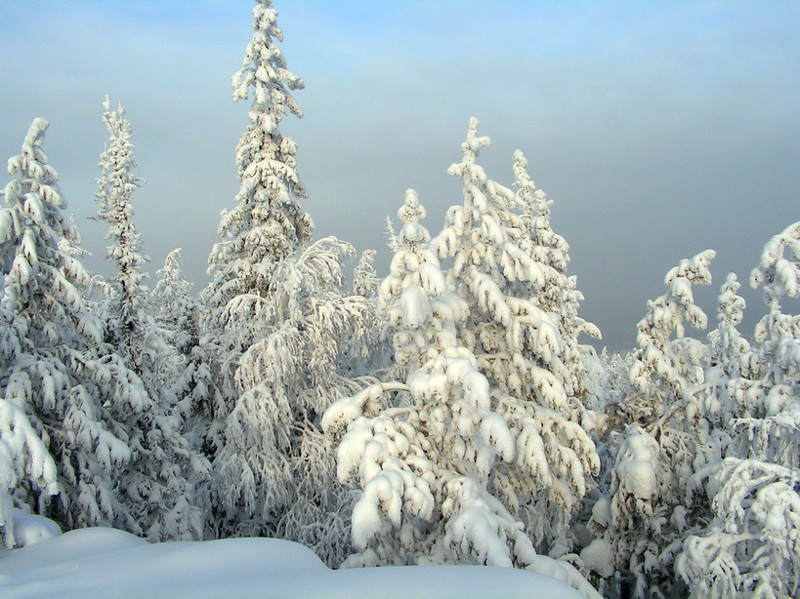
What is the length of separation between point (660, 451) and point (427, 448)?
6.47 meters

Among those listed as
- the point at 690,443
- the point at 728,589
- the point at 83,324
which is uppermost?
the point at 83,324

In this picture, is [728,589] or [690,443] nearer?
[728,589]

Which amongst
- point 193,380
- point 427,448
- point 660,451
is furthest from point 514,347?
point 193,380

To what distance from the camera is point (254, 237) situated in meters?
17.4

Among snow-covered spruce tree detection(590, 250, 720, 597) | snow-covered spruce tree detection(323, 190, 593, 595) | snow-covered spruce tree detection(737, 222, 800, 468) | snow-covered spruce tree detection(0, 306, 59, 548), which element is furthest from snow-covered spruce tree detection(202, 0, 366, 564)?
snow-covered spruce tree detection(737, 222, 800, 468)

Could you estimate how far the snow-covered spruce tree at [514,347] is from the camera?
11273 mm

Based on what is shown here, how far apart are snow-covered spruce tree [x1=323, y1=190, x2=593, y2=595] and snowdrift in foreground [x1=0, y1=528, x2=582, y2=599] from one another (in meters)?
2.35

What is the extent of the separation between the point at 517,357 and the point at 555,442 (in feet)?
5.86

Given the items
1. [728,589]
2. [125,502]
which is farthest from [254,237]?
[728,589]

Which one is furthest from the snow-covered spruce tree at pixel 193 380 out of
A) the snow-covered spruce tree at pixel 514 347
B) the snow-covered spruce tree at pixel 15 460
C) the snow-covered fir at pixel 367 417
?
the snow-covered spruce tree at pixel 15 460

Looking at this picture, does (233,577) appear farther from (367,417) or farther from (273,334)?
(273,334)

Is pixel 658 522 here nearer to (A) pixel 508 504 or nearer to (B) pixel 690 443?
(B) pixel 690 443

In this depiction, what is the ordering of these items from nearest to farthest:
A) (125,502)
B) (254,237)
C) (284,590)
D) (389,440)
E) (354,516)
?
(284,590) → (354,516) → (389,440) → (125,502) → (254,237)

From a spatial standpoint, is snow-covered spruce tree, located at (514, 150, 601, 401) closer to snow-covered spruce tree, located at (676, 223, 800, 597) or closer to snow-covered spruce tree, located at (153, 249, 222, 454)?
snow-covered spruce tree, located at (676, 223, 800, 597)
